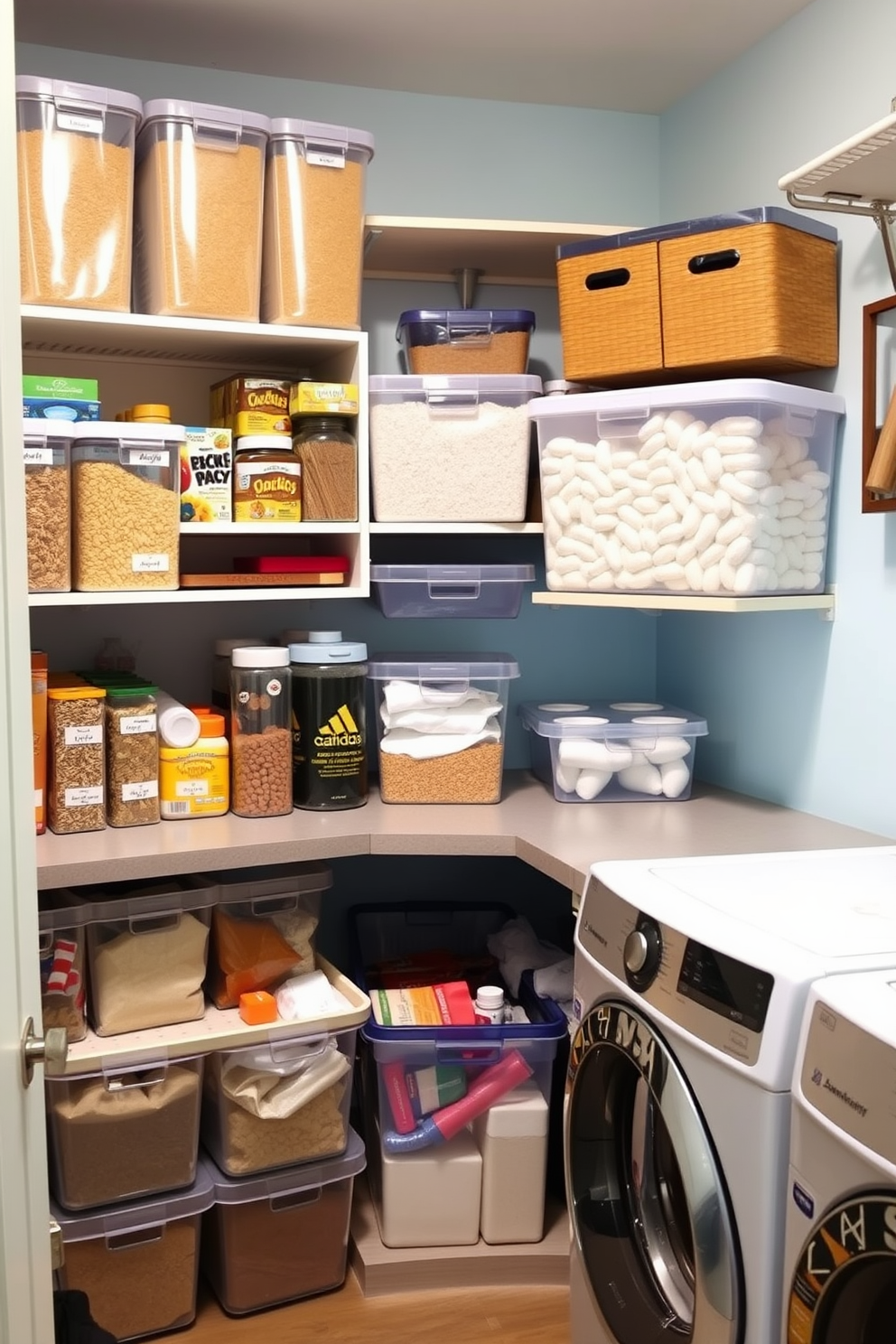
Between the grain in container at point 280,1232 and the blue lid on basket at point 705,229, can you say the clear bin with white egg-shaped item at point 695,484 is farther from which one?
the grain in container at point 280,1232

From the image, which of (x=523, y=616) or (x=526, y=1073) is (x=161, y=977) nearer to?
(x=526, y=1073)

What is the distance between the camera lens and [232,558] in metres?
2.49

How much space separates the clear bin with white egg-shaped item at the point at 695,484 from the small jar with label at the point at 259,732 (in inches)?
24.2

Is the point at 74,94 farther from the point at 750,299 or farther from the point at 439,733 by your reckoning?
the point at 439,733

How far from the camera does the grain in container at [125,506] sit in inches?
80.4

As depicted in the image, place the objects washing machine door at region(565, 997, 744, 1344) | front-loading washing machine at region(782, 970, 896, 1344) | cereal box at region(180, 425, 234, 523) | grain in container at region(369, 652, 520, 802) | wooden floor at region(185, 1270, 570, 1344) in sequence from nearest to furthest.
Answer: front-loading washing machine at region(782, 970, 896, 1344) → washing machine door at region(565, 997, 744, 1344) → wooden floor at region(185, 1270, 570, 1344) → cereal box at region(180, 425, 234, 523) → grain in container at region(369, 652, 520, 802)

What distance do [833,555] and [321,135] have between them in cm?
120

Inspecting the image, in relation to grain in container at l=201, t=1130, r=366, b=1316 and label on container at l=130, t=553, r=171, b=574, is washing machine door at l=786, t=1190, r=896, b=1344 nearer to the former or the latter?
grain in container at l=201, t=1130, r=366, b=1316

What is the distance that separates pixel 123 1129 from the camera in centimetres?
197

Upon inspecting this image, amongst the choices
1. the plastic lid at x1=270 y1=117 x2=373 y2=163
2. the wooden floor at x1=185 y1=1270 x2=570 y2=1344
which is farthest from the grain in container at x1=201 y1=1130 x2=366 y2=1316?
the plastic lid at x1=270 y1=117 x2=373 y2=163

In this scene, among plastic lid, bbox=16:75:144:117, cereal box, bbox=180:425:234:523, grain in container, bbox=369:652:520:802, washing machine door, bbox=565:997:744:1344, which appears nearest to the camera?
washing machine door, bbox=565:997:744:1344

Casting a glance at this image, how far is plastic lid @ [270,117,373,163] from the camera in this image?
2100 mm

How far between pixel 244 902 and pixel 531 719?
0.70 m

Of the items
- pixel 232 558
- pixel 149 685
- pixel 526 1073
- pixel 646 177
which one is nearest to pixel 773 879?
pixel 526 1073
